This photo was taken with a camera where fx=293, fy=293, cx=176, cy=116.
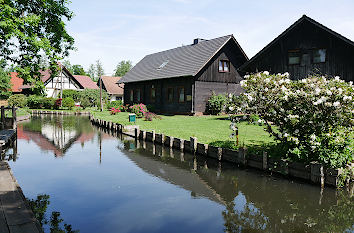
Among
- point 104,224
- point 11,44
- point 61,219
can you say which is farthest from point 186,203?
point 11,44

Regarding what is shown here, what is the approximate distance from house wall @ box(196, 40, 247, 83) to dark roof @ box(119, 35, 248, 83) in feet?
2.78

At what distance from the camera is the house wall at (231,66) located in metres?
30.1

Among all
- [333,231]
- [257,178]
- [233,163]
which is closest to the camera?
[333,231]

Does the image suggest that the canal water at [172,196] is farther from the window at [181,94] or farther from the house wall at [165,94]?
the window at [181,94]

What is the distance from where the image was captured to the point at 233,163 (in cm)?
1227

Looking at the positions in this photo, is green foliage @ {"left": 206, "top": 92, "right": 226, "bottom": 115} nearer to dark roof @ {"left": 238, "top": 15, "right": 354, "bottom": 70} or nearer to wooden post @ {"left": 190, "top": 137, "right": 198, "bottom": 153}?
dark roof @ {"left": 238, "top": 15, "right": 354, "bottom": 70}

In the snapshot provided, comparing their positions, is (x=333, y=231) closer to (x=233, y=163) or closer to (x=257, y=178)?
(x=257, y=178)

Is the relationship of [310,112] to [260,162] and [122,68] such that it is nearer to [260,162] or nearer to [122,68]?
[260,162]

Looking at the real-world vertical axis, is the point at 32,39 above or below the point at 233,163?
above

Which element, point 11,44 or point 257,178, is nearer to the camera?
point 257,178

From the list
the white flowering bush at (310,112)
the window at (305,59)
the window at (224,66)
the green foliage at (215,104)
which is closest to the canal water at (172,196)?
the white flowering bush at (310,112)

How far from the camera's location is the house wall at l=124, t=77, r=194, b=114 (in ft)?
98.7

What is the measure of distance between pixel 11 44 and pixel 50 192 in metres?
12.4

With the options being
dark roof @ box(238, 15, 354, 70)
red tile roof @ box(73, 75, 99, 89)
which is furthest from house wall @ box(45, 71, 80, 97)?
dark roof @ box(238, 15, 354, 70)
